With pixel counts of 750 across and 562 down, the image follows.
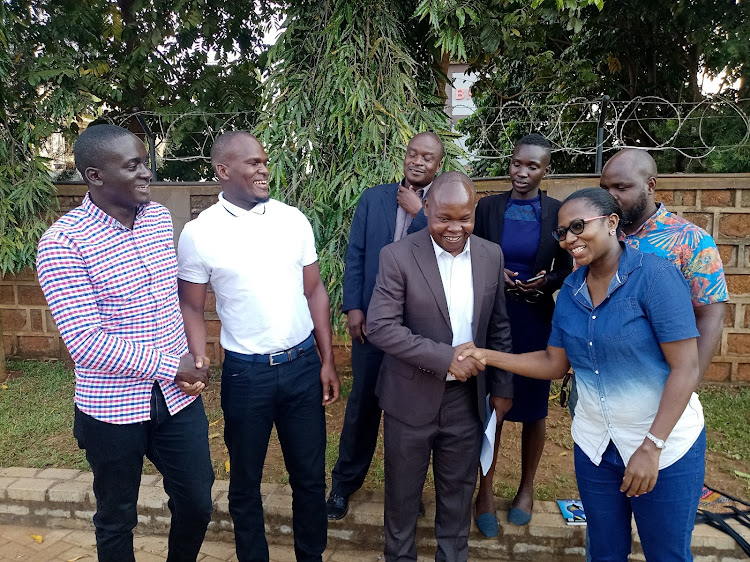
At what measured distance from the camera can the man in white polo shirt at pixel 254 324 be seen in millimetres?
2592

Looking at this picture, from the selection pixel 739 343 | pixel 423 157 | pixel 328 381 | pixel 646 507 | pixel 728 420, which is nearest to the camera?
pixel 646 507

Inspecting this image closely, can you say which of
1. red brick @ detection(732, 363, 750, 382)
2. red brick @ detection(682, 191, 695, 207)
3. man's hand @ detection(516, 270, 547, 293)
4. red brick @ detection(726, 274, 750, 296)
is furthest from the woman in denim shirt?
red brick @ detection(732, 363, 750, 382)

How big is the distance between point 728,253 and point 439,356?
13.4ft

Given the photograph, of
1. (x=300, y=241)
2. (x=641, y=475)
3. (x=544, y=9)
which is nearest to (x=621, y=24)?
(x=544, y=9)

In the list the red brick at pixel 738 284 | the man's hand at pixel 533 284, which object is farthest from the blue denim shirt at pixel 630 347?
the red brick at pixel 738 284

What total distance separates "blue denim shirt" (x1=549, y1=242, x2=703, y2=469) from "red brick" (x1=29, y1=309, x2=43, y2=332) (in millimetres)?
5845

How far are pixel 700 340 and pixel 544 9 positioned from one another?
2943 millimetres

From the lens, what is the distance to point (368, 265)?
3.19 meters

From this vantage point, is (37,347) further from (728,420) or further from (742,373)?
(742,373)

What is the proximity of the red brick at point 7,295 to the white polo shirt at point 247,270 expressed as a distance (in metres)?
4.58

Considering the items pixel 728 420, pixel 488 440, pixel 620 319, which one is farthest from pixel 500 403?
pixel 728 420

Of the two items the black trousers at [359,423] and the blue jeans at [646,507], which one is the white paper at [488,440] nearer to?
the blue jeans at [646,507]

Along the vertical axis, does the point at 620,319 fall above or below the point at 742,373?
above

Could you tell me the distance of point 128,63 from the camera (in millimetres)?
6527
